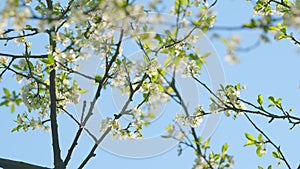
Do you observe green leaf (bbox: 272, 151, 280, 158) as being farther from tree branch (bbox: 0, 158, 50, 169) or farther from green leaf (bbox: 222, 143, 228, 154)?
tree branch (bbox: 0, 158, 50, 169)

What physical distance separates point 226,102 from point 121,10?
1.92 metres

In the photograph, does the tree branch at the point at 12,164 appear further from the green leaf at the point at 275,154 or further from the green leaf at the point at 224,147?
the green leaf at the point at 275,154

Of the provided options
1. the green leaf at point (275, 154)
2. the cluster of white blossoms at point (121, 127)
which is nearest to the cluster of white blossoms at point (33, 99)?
the cluster of white blossoms at point (121, 127)

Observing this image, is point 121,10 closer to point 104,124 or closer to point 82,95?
point 104,124

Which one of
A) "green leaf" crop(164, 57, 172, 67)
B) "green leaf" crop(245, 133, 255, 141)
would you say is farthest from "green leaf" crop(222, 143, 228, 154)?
"green leaf" crop(164, 57, 172, 67)

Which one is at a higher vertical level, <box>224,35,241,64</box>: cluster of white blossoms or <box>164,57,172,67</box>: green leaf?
<box>164,57,172,67</box>: green leaf

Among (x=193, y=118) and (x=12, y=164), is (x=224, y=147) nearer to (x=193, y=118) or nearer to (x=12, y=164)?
(x=193, y=118)

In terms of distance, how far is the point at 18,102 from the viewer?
2.61 m

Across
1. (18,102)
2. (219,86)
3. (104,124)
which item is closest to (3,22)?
(18,102)

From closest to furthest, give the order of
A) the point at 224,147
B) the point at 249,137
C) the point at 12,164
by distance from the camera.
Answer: the point at 12,164 < the point at 224,147 < the point at 249,137

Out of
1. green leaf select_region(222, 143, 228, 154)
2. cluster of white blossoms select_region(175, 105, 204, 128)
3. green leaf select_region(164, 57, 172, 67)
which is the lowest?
green leaf select_region(222, 143, 228, 154)

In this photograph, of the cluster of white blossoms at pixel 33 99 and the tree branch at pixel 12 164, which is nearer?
the tree branch at pixel 12 164

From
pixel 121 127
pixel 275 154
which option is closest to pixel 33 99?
pixel 121 127

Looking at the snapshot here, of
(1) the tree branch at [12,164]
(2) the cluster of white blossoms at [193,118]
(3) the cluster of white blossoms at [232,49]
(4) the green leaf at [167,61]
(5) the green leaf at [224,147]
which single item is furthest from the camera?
(2) the cluster of white blossoms at [193,118]
